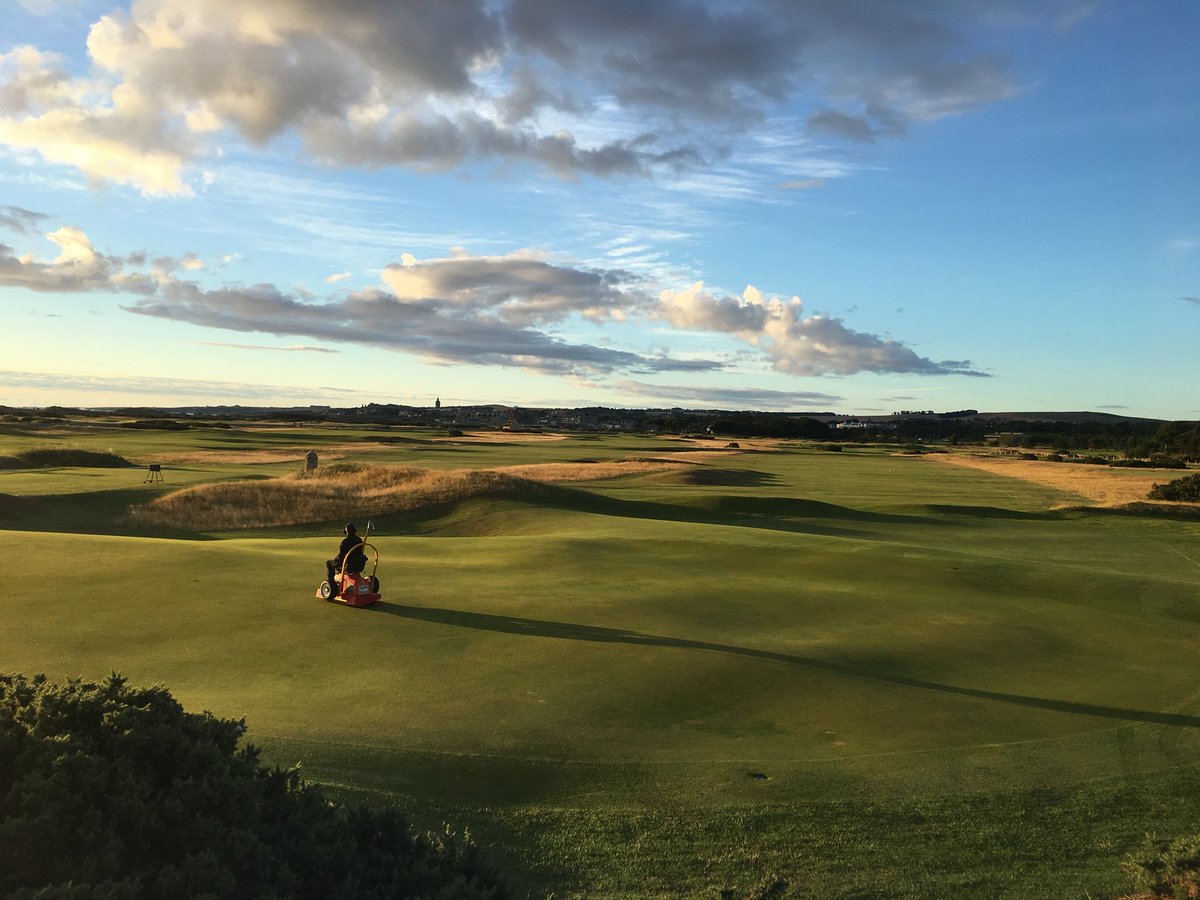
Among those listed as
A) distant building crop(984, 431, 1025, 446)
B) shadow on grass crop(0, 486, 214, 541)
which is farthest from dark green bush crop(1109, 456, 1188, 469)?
shadow on grass crop(0, 486, 214, 541)

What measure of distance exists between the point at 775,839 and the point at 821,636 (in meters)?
7.63

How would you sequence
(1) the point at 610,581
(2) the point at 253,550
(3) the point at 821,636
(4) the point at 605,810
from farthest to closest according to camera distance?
1. (2) the point at 253,550
2. (1) the point at 610,581
3. (3) the point at 821,636
4. (4) the point at 605,810

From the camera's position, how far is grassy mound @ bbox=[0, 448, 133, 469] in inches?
2044

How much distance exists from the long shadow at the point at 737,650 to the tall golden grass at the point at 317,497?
69.6 feet

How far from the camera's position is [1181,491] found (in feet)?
165

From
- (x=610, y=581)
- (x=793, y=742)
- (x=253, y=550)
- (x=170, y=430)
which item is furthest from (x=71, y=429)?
(x=793, y=742)

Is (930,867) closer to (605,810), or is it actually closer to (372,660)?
(605,810)

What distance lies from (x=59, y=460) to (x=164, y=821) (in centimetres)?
5943

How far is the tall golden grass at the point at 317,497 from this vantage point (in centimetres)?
3422

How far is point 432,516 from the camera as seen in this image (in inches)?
1382

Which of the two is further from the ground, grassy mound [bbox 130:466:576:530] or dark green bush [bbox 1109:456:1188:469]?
dark green bush [bbox 1109:456:1188:469]

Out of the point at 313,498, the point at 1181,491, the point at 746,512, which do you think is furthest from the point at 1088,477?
the point at 313,498

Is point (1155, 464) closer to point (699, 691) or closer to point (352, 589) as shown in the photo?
point (699, 691)

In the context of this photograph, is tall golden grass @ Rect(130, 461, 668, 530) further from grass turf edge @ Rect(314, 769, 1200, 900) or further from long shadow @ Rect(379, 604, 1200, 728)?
grass turf edge @ Rect(314, 769, 1200, 900)
